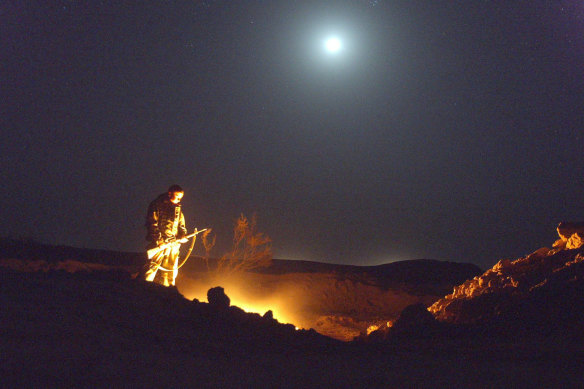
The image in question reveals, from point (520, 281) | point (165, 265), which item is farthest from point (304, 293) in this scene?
point (520, 281)

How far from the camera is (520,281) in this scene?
6445mm

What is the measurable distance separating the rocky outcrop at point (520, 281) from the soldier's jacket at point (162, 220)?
5315mm

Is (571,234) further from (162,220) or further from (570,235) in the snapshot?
(162,220)

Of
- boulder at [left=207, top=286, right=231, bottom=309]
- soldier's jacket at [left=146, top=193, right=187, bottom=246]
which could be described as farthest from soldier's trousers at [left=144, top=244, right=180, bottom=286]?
boulder at [left=207, top=286, right=231, bottom=309]

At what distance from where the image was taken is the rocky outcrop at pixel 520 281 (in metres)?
5.65

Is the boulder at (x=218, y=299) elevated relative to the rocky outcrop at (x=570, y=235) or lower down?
lower down

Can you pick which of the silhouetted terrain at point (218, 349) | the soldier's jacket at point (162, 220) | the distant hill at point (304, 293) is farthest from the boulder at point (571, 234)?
the soldier's jacket at point (162, 220)

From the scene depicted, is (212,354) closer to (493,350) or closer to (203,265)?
(493,350)

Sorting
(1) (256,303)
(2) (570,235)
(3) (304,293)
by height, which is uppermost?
(2) (570,235)

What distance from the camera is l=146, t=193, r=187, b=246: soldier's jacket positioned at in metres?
8.09

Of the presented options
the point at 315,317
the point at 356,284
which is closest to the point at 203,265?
the point at 356,284

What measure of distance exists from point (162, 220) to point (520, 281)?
21.5 ft

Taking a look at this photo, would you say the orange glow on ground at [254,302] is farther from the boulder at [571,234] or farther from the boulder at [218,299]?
the boulder at [571,234]

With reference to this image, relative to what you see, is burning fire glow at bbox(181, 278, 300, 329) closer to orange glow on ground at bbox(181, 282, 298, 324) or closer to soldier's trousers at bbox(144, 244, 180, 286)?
orange glow on ground at bbox(181, 282, 298, 324)
